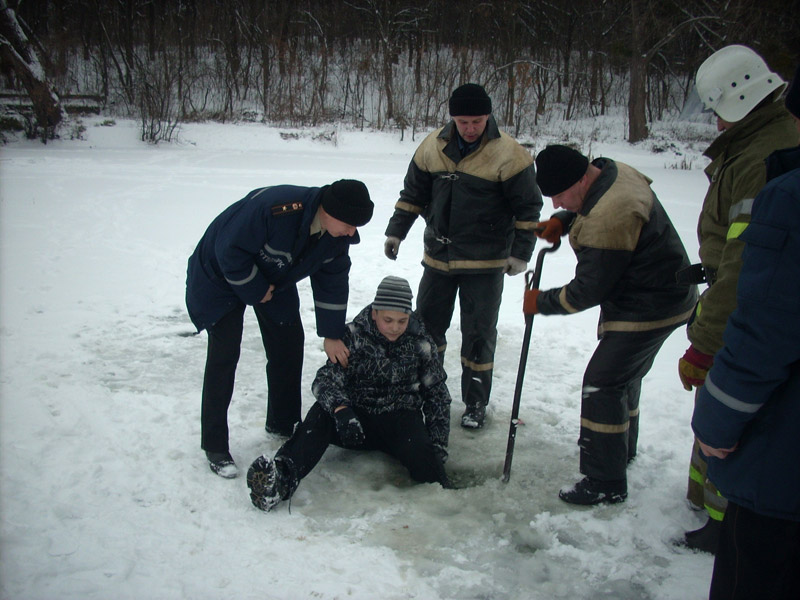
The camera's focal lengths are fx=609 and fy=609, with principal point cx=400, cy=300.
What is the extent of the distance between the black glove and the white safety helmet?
2.01m

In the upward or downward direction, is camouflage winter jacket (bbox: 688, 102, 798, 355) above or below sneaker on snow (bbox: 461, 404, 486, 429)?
above

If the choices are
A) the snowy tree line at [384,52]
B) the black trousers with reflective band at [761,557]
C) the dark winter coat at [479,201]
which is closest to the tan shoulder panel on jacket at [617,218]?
the dark winter coat at [479,201]

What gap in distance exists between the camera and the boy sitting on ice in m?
2.95

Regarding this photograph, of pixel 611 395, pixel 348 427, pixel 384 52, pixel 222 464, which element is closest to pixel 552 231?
pixel 611 395

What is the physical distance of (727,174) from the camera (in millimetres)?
2238

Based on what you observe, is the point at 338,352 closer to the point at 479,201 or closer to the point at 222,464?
the point at 222,464

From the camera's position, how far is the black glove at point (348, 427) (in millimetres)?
2865

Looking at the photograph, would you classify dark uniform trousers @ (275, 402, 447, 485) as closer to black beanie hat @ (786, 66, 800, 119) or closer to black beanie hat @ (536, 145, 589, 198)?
black beanie hat @ (536, 145, 589, 198)

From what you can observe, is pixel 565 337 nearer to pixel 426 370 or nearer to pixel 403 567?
pixel 426 370

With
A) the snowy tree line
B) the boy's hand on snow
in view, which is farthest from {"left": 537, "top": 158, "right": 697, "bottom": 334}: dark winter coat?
the snowy tree line

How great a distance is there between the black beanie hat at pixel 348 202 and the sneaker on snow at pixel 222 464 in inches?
51.2

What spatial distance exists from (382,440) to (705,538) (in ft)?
4.97

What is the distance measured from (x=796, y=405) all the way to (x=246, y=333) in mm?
3972

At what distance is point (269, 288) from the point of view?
9.46 ft
